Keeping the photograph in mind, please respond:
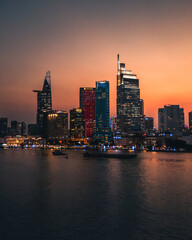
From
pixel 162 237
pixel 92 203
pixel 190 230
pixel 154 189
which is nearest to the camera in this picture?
pixel 162 237

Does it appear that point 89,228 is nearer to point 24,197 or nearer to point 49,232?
point 49,232

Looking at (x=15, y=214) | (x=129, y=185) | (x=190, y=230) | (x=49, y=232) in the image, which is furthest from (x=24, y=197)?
(x=190, y=230)

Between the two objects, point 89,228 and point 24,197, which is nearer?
point 89,228

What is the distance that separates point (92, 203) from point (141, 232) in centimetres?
1352

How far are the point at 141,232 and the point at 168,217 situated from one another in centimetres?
662

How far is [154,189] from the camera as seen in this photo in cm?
5122

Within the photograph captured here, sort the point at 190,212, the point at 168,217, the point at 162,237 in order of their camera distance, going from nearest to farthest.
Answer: the point at 162,237 < the point at 168,217 < the point at 190,212

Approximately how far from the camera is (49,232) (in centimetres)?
2623

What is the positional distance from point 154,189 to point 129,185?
6.50 meters

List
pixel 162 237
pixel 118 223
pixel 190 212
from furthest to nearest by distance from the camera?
pixel 190 212
pixel 118 223
pixel 162 237

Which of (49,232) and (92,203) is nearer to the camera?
(49,232)

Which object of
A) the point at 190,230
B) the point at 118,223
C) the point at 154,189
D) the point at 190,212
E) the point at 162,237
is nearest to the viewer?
the point at 162,237

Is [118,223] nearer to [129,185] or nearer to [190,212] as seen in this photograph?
[190,212]

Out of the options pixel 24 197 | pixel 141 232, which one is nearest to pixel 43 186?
pixel 24 197
